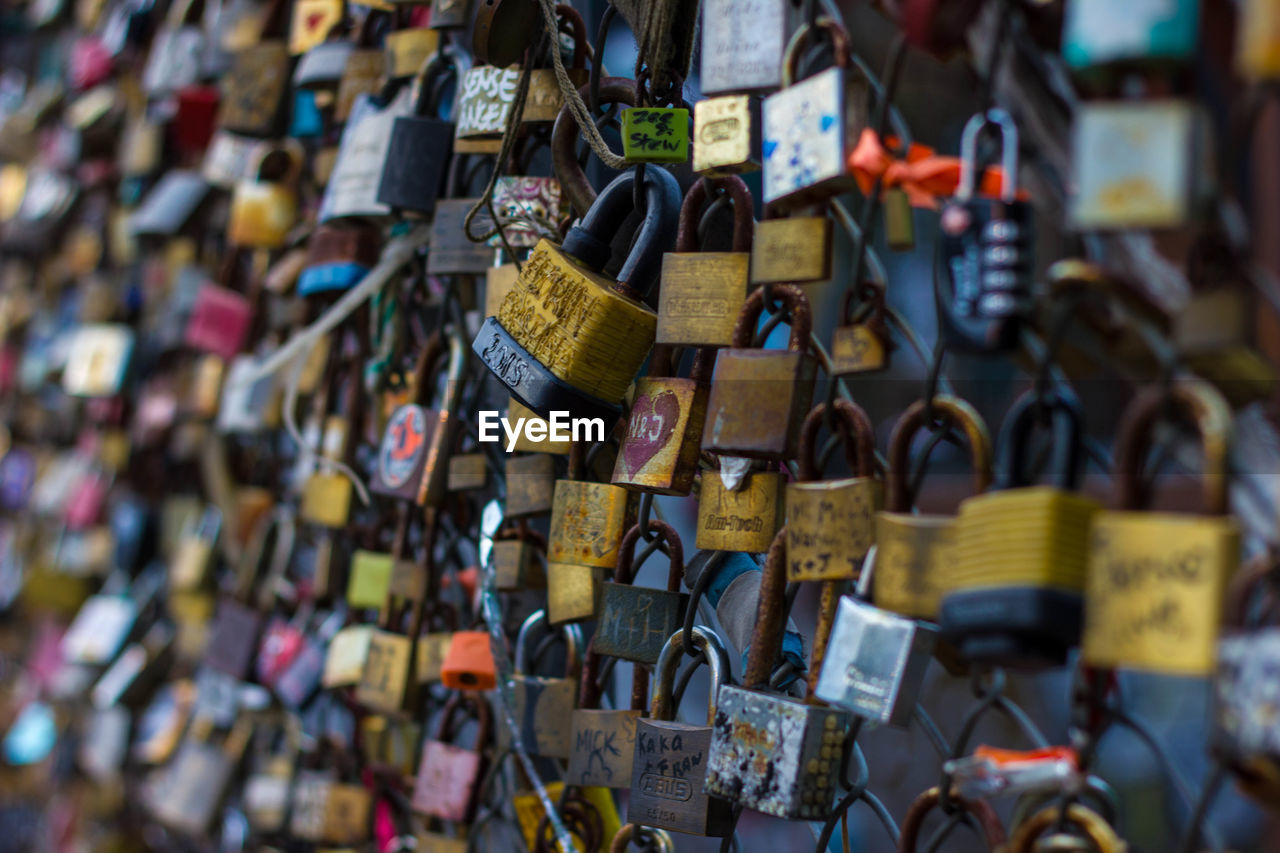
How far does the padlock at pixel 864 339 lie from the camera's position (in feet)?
2.28

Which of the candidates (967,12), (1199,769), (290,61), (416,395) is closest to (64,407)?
(290,61)

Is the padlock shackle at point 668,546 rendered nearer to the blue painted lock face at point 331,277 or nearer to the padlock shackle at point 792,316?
the padlock shackle at point 792,316

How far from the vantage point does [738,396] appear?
2.46 ft

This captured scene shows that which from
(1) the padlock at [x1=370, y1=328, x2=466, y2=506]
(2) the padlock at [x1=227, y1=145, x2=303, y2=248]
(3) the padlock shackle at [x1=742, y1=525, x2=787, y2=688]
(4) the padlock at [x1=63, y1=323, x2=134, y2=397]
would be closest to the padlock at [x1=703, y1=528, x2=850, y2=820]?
(3) the padlock shackle at [x1=742, y1=525, x2=787, y2=688]

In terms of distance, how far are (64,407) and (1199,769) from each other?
8.79 feet

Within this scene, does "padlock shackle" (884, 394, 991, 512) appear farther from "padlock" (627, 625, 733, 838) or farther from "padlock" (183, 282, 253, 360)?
"padlock" (183, 282, 253, 360)

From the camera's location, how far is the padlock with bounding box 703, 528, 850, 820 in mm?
699

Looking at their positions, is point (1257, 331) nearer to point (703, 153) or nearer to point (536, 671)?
point (703, 153)

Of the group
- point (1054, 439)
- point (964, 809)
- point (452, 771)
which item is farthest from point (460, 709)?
point (1054, 439)

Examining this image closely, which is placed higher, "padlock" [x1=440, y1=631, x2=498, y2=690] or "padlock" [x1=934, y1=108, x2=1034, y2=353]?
"padlock" [x1=934, y1=108, x2=1034, y2=353]

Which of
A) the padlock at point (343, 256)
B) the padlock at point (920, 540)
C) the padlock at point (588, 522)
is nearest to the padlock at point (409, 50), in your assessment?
the padlock at point (343, 256)

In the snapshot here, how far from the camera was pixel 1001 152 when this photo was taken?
64 cm

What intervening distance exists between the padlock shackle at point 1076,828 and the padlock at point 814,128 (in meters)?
0.35

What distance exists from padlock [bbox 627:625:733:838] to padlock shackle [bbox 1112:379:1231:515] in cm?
32
